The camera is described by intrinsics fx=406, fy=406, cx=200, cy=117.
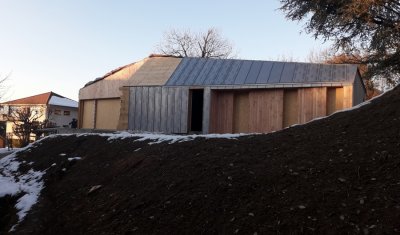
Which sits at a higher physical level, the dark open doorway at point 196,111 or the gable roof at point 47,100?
the gable roof at point 47,100

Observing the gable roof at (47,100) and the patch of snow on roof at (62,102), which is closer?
the patch of snow on roof at (62,102)

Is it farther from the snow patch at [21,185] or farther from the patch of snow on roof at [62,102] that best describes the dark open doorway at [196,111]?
the patch of snow on roof at [62,102]

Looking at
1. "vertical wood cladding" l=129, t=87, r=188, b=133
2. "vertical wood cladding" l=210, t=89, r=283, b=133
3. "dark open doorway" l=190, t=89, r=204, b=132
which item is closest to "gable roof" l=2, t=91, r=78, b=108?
"vertical wood cladding" l=129, t=87, r=188, b=133

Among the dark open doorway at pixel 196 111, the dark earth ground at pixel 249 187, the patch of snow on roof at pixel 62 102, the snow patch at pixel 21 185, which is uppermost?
the patch of snow on roof at pixel 62 102

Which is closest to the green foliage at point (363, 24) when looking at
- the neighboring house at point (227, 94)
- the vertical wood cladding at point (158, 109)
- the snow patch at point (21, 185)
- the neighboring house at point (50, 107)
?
the neighboring house at point (227, 94)

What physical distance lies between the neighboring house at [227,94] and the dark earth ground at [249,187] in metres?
8.54

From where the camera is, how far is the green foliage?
53.3 feet

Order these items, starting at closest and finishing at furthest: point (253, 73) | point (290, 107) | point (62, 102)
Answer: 1. point (290, 107)
2. point (253, 73)
3. point (62, 102)

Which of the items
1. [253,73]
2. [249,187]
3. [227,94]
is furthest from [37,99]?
[249,187]

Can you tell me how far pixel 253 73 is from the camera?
1875 centimetres

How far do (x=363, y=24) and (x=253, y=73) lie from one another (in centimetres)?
518

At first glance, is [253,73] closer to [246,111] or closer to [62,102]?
[246,111]

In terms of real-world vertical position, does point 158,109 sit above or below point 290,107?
below

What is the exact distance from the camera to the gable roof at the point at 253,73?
17.1 meters
